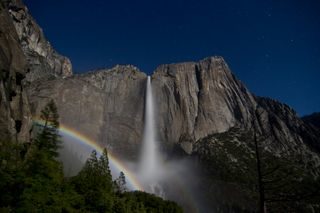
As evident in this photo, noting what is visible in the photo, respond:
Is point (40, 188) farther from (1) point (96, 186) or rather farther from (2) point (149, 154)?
(2) point (149, 154)

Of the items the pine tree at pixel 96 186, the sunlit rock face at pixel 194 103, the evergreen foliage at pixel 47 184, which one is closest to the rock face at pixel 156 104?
the sunlit rock face at pixel 194 103

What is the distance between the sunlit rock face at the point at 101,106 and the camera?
500 ft

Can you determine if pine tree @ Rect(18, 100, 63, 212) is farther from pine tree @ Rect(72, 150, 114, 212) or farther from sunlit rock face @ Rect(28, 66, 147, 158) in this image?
sunlit rock face @ Rect(28, 66, 147, 158)

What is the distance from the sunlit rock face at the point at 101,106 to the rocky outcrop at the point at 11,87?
2959 inches

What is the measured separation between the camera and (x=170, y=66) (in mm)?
196875

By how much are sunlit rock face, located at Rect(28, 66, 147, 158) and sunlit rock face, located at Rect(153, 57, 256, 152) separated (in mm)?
13277

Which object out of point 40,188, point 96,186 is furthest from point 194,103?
point 40,188

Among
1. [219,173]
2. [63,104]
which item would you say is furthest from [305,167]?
[63,104]

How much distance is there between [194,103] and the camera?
18488 centimetres

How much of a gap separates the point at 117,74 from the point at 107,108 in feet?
86.0

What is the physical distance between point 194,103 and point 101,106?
53.5m

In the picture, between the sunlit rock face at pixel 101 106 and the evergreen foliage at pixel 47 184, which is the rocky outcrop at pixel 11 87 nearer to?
the evergreen foliage at pixel 47 184

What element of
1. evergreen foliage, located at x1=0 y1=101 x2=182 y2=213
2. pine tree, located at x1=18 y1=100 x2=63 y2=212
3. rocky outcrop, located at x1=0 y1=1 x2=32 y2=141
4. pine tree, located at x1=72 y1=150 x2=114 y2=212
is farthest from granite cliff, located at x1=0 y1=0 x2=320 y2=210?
pine tree, located at x1=18 y1=100 x2=63 y2=212

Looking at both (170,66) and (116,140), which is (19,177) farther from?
(170,66)
